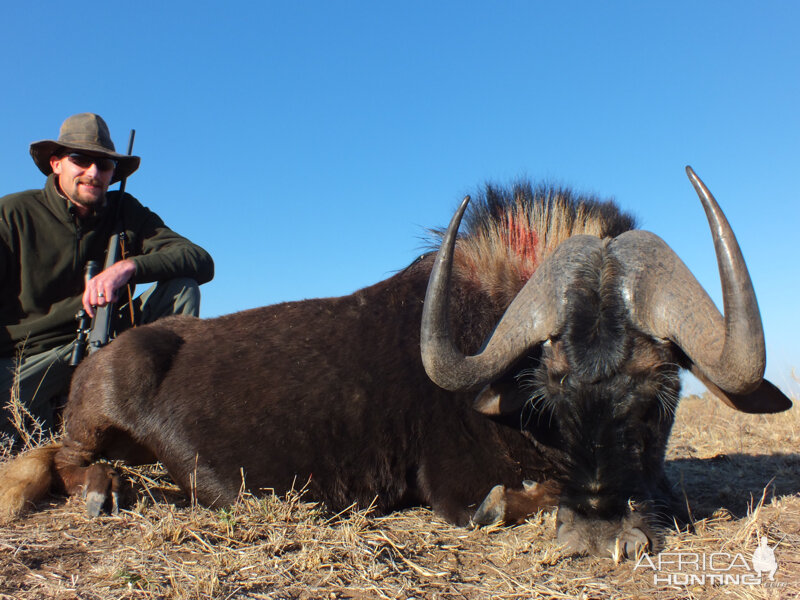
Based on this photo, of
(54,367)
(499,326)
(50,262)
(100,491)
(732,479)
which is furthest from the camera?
(50,262)

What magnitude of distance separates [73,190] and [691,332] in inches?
190

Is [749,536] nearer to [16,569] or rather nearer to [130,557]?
[130,557]

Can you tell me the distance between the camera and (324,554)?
8.24 feet

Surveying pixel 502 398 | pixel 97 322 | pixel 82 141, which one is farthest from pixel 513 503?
pixel 82 141

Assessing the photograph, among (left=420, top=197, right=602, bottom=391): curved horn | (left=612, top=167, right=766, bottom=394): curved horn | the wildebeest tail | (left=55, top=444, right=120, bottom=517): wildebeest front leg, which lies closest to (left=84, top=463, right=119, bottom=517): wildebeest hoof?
(left=55, top=444, right=120, bottom=517): wildebeest front leg

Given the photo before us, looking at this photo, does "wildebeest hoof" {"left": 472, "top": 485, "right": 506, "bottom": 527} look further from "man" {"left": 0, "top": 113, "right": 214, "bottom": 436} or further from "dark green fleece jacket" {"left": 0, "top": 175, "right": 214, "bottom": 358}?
"dark green fleece jacket" {"left": 0, "top": 175, "right": 214, "bottom": 358}

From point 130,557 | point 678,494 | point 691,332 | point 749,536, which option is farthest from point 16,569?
point 678,494

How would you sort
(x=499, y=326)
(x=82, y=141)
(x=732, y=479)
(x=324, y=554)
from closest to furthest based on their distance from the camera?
(x=324, y=554) → (x=499, y=326) → (x=732, y=479) → (x=82, y=141)

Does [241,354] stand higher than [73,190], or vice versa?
[73,190]

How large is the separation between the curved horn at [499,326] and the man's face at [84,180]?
366 cm

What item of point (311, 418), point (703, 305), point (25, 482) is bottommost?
point (25, 482)

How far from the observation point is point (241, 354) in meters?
3.64

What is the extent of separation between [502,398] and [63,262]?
12.8 feet

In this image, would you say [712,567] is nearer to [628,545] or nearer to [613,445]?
[628,545]
